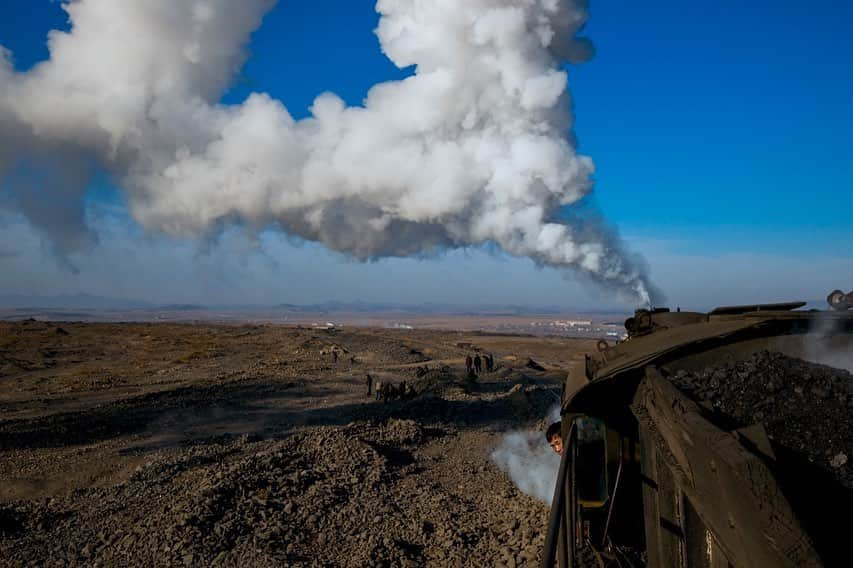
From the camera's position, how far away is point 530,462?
37.6ft

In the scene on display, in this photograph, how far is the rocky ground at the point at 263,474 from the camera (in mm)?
7152

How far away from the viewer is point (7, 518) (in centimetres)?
823

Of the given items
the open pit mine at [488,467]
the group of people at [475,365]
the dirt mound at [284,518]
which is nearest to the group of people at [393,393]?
the open pit mine at [488,467]

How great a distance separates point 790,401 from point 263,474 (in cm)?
740

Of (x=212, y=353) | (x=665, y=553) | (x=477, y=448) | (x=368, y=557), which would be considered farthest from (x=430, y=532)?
(x=212, y=353)

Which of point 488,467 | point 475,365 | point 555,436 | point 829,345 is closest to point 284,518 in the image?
point 555,436

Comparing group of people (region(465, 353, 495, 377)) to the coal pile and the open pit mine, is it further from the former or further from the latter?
the coal pile

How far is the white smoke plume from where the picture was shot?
980 cm

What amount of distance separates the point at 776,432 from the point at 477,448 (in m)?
9.41

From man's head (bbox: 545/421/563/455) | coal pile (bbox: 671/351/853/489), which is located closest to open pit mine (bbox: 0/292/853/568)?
coal pile (bbox: 671/351/853/489)

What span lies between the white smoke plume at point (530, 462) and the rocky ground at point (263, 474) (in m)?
0.28

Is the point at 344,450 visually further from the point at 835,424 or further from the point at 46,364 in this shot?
the point at 46,364

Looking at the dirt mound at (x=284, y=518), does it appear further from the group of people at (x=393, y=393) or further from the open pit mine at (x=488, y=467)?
the group of people at (x=393, y=393)

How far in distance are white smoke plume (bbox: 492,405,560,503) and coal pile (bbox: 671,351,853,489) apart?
524 centimetres
